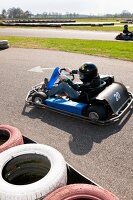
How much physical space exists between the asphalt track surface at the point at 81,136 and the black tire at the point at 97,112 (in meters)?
0.22

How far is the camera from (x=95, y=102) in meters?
6.96

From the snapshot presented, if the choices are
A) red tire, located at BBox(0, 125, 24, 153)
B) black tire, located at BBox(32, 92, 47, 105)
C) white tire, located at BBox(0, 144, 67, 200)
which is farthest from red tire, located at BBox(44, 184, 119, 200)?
black tire, located at BBox(32, 92, 47, 105)

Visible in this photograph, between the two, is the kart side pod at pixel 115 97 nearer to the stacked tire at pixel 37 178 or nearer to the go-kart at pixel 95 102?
the go-kart at pixel 95 102

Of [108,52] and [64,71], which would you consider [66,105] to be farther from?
[108,52]

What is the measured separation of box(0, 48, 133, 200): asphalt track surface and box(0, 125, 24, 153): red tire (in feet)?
3.46

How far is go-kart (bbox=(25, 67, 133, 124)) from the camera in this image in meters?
6.84

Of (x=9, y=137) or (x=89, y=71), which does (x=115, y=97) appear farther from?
(x=9, y=137)

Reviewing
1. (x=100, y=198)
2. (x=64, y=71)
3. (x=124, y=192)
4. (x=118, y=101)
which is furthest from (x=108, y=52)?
(x=100, y=198)

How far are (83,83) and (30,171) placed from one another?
3794mm

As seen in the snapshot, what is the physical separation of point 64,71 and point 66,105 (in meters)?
1.40

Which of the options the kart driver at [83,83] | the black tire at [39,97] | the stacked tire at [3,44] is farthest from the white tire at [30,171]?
the stacked tire at [3,44]

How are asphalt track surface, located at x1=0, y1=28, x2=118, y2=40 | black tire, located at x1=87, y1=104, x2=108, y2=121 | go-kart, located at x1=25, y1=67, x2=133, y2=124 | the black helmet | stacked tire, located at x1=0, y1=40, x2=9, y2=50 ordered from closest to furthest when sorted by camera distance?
black tire, located at x1=87, y1=104, x2=108, y2=121, go-kart, located at x1=25, y1=67, x2=133, y2=124, the black helmet, stacked tire, located at x1=0, y1=40, x2=9, y2=50, asphalt track surface, located at x1=0, y1=28, x2=118, y2=40

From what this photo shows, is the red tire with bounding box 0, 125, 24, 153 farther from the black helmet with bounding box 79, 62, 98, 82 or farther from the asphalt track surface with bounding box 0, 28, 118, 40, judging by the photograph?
the asphalt track surface with bounding box 0, 28, 118, 40

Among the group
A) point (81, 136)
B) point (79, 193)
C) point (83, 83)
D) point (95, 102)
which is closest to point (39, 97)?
point (83, 83)
